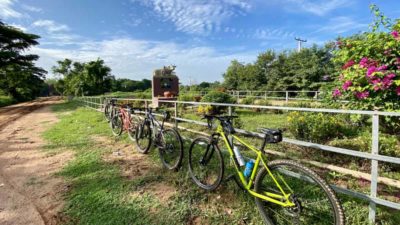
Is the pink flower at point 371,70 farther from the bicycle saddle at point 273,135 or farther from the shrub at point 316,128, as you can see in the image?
the bicycle saddle at point 273,135

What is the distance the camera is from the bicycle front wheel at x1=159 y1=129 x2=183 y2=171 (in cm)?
352

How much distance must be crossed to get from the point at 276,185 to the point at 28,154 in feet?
17.1

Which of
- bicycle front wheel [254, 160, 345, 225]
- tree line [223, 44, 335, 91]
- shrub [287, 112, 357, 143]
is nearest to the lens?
bicycle front wheel [254, 160, 345, 225]

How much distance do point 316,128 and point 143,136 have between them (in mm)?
3142

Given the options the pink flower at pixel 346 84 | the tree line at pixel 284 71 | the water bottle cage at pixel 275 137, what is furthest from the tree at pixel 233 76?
the water bottle cage at pixel 275 137

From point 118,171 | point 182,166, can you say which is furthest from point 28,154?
point 182,166

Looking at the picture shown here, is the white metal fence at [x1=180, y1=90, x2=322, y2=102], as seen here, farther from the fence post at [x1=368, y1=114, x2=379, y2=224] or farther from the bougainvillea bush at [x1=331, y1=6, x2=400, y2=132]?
the fence post at [x1=368, y1=114, x2=379, y2=224]

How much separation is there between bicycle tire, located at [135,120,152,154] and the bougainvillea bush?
3228 millimetres

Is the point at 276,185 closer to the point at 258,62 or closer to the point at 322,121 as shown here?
the point at 322,121

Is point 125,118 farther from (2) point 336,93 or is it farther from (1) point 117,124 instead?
(2) point 336,93

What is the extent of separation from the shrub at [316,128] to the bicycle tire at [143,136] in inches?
106

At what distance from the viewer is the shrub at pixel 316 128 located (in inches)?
167

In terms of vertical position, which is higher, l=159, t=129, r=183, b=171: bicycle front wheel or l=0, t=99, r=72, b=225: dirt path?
l=159, t=129, r=183, b=171: bicycle front wheel

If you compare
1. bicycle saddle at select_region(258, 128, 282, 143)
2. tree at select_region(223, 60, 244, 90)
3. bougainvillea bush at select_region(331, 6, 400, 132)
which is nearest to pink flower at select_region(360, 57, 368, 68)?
bougainvillea bush at select_region(331, 6, 400, 132)
